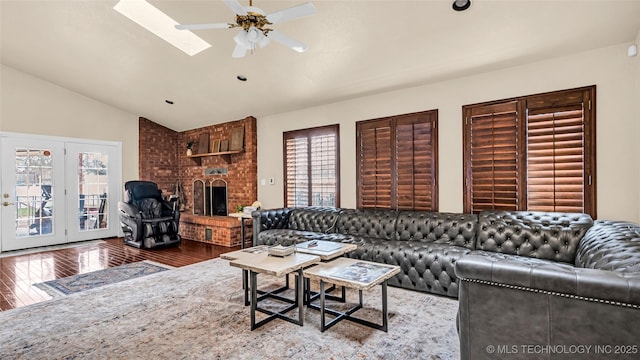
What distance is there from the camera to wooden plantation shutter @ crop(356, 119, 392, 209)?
4727 millimetres

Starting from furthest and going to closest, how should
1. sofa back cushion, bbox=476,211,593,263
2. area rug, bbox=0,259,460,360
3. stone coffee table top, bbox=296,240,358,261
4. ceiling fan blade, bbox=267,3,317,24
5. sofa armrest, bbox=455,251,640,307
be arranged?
sofa back cushion, bbox=476,211,593,263
stone coffee table top, bbox=296,240,358,261
ceiling fan blade, bbox=267,3,317,24
area rug, bbox=0,259,460,360
sofa armrest, bbox=455,251,640,307

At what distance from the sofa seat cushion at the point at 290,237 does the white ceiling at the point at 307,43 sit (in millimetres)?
2232

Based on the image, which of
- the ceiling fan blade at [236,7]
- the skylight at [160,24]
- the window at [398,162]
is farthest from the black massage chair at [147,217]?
the ceiling fan blade at [236,7]

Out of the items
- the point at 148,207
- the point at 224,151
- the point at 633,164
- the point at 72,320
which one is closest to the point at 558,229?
the point at 633,164

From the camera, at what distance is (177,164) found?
27.3 feet

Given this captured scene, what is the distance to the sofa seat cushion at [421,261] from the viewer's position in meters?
3.30

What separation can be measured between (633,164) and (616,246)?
167cm

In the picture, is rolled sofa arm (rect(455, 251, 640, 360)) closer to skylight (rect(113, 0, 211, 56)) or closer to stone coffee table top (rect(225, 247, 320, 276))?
stone coffee table top (rect(225, 247, 320, 276))

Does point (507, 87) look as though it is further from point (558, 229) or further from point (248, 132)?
point (248, 132)

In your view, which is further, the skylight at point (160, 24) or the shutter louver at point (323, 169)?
the shutter louver at point (323, 169)

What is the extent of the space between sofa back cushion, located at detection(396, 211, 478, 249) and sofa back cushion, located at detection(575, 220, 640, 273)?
3.40ft

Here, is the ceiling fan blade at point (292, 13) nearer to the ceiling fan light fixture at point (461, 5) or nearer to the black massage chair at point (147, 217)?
the ceiling fan light fixture at point (461, 5)

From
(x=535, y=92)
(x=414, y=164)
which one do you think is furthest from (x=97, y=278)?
(x=535, y=92)

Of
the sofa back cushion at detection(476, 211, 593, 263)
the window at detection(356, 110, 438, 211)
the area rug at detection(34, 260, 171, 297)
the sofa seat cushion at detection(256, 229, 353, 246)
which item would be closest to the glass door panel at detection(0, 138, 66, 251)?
the area rug at detection(34, 260, 171, 297)
